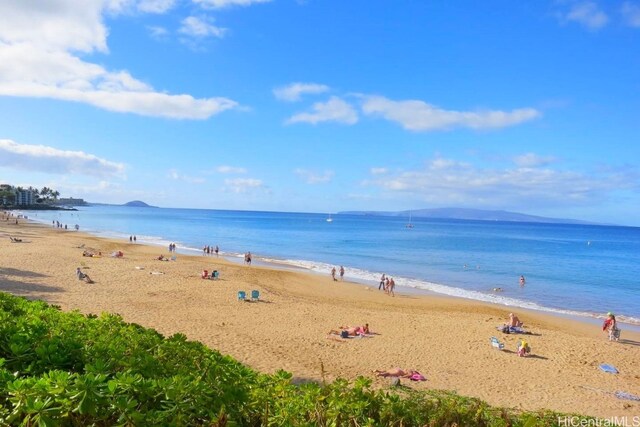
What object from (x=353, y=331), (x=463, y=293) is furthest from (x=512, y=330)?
(x=463, y=293)

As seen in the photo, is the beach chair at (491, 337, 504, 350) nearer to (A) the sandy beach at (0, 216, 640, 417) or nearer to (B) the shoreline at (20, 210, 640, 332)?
(A) the sandy beach at (0, 216, 640, 417)

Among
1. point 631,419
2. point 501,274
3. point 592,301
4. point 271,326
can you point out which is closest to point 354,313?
point 271,326

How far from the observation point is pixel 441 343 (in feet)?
48.4

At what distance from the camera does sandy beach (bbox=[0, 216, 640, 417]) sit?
36.8 feet

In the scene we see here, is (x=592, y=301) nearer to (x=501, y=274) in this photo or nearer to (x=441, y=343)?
(x=501, y=274)

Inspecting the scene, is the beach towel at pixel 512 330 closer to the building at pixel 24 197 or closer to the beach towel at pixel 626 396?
the beach towel at pixel 626 396

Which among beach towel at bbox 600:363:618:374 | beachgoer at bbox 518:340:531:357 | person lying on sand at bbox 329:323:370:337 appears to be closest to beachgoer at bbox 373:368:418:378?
person lying on sand at bbox 329:323:370:337

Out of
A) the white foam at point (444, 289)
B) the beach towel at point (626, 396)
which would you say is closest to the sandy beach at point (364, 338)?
the beach towel at point (626, 396)

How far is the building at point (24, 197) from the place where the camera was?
15162cm

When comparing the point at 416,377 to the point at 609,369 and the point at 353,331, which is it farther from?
the point at 609,369

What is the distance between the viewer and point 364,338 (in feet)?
48.1

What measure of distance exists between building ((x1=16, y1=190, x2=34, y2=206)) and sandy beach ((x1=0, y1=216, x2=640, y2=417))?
154210 mm

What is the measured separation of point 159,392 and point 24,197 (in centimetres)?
18979

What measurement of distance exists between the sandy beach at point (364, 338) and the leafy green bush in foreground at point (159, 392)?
595 centimetres
